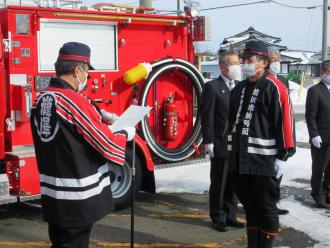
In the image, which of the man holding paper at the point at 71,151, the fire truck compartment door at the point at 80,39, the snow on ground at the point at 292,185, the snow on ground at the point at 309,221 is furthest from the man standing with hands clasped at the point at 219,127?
the man holding paper at the point at 71,151

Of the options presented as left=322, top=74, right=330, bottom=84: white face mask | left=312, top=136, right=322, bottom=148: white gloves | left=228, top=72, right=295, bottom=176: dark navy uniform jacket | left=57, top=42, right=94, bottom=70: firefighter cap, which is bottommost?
left=312, top=136, right=322, bottom=148: white gloves

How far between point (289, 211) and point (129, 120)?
3.47 meters

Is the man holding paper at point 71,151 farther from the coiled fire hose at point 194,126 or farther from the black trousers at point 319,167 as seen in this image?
the black trousers at point 319,167

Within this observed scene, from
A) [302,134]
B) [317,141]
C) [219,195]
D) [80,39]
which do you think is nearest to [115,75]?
[80,39]

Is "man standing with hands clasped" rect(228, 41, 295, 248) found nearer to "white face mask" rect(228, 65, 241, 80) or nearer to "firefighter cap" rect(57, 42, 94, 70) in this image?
"white face mask" rect(228, 65, 241, 80)

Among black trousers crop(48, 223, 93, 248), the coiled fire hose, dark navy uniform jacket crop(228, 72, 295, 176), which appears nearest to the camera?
black trousers crop(48, 223, 93, 248)

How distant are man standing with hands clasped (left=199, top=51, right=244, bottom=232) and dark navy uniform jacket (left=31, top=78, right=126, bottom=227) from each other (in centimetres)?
261

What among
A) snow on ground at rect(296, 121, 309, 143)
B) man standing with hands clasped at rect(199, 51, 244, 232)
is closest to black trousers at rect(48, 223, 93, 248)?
man standing with hands clasped at rect(199, 51, 244, 232)

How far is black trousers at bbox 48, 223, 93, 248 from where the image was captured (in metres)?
3.16

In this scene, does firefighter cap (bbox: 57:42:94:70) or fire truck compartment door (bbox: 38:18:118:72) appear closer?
firefighter cap (bbox: 57:42:94:70)

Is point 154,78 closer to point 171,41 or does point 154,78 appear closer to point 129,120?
point 171,41

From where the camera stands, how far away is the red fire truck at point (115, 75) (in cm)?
565

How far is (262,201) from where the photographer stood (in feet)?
14.1

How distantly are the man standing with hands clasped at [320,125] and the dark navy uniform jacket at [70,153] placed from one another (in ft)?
13.3
